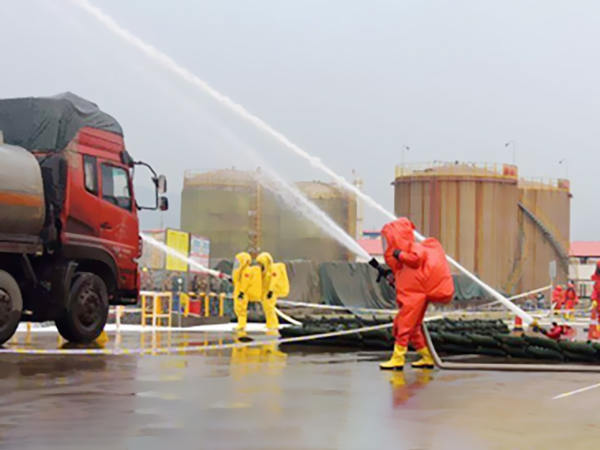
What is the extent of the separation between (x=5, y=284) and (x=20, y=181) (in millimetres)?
1615

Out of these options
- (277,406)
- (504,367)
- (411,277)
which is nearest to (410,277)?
(411,277)

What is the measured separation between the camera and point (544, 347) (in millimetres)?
16172

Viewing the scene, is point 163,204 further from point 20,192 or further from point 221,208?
point 221,208

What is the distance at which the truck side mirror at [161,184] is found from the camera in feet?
63.2

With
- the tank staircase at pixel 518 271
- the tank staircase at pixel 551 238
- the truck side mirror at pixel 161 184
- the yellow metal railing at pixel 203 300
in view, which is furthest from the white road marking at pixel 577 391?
the tank staircase at pixel 551 238

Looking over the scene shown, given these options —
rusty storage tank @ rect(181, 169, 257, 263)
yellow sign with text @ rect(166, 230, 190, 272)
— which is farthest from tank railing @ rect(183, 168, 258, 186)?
yellow sign with text @ rect(166, 230, 190, 272)

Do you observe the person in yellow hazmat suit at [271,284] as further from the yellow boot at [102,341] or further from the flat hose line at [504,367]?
the flat hose line at [504,367]

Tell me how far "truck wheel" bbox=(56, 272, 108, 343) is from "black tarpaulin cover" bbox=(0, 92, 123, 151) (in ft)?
7.74

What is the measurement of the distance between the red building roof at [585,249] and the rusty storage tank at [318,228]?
153 ft

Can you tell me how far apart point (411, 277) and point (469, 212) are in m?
52.3

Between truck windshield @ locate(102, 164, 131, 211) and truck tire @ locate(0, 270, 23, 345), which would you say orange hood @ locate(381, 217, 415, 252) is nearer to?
truck tire @ locate(0, 270, 23, 345)

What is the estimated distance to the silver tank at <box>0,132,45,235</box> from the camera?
52.8ft

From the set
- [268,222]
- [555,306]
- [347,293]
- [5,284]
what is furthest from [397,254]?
[268,222]

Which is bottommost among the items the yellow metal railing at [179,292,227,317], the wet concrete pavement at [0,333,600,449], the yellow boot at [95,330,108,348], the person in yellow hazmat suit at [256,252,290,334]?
the yellow boot at [95,330,108,348]
